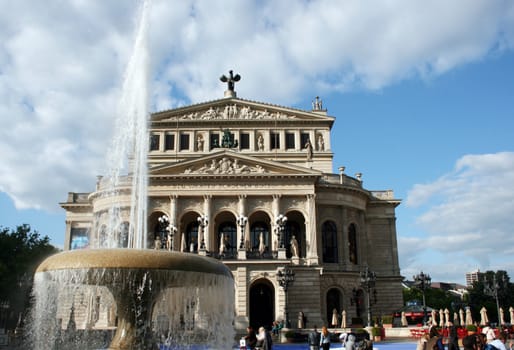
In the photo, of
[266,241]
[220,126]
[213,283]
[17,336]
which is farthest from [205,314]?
[220,126]

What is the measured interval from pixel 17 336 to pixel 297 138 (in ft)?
98.2

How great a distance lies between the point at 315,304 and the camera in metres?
37.8

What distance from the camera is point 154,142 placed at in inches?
1972

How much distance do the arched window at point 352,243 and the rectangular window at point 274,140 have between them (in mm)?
10973

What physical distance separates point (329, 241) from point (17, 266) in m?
25.4

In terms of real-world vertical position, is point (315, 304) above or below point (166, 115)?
below

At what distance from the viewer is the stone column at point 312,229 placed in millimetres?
40072

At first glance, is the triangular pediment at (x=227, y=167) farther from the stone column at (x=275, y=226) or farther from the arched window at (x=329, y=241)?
the arched window at (x=329, y=241)

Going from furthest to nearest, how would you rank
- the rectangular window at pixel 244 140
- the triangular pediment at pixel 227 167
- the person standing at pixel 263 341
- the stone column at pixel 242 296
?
the rectangular window at pixel 244 140 < the triangular pediment at pixel 227 167 < the stone column at pixel 242 296 < the person standing at pixel 263 341

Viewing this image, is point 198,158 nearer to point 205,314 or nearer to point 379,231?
point 379,231

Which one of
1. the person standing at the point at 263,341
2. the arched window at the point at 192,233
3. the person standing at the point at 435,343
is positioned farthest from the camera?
the arched window at the point at 192,233

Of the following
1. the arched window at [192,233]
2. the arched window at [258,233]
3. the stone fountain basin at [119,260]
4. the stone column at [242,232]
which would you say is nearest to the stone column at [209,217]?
the stone column at [242,232]

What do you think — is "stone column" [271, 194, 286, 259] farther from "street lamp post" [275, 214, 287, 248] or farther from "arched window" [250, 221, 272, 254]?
"arched window" [250, 221, 272, 254]

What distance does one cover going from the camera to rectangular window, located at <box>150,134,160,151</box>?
49969 millimetres
